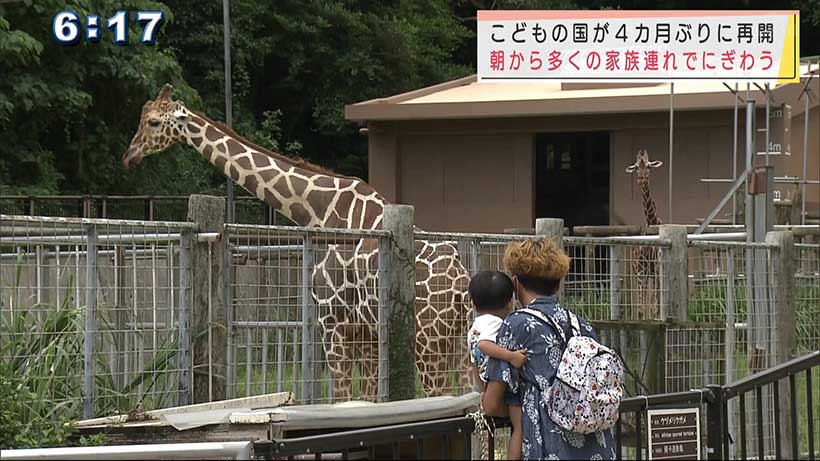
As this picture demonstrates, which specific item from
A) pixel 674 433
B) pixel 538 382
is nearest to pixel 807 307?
pixel 674 433

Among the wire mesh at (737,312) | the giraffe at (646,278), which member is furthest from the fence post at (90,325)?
the wire mesh at (737,312)

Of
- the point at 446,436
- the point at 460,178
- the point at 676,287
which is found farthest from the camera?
the point at 460,178

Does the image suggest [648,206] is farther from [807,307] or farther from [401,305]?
[401,305]

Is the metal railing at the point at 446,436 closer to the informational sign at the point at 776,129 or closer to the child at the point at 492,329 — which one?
the child at the point at 492,329

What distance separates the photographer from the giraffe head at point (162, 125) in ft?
41.2

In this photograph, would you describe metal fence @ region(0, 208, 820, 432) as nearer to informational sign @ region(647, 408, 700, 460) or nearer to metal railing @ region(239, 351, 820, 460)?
metal railing @ region(239, 351, 820, 460)

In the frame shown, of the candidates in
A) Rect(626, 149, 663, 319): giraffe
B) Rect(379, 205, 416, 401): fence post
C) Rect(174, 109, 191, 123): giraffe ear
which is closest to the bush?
Rect(379, 205, 416, 401): fence post

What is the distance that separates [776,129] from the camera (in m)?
21.0

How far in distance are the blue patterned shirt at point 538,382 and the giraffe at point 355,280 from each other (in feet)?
9.97

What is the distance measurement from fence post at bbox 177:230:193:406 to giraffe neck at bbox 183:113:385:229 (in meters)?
2.96

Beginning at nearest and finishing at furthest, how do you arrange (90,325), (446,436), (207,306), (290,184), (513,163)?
(446,436) < (90,325) < (207,306) < (290,184) < (513,163)

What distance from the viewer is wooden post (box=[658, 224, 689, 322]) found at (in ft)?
34.2

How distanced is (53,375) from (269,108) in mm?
25684

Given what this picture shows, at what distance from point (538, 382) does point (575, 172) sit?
19489 mm
